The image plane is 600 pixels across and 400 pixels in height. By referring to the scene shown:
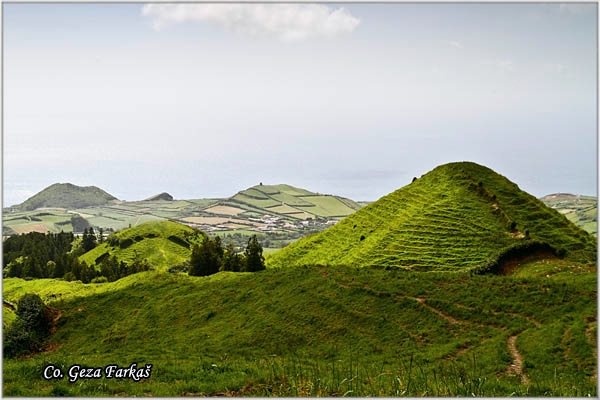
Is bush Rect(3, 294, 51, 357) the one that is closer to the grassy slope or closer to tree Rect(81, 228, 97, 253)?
the grassy slope

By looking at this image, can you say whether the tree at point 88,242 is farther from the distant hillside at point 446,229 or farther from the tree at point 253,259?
the tree at point 253,259

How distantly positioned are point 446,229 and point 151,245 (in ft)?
305

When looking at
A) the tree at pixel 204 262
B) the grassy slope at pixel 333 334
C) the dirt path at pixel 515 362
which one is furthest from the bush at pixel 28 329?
the dirt path at pixel 515 362

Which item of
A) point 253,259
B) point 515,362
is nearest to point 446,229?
point 253,259

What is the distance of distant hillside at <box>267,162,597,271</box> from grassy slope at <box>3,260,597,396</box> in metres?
6.74

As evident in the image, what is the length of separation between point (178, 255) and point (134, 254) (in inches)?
423

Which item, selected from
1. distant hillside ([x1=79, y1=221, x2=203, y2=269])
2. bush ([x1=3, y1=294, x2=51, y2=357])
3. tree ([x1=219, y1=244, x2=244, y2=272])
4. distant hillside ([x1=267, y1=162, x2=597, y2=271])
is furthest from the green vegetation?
bush ([x1=3, y1=294, x2=51, y2=357])

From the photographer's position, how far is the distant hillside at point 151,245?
112 metres

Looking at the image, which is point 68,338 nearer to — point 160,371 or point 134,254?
point 160,371

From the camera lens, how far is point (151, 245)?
393 feet

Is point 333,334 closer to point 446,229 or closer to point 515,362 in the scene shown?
point 515,362

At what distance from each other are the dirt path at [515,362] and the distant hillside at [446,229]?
1615 cm

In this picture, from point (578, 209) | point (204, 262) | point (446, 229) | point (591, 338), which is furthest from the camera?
point (578, 209)

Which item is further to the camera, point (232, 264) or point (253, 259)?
point (232, 264)
